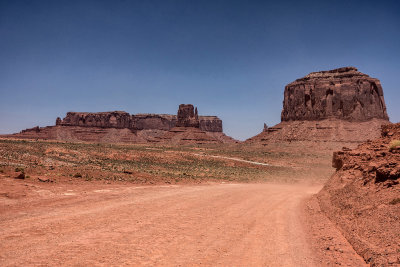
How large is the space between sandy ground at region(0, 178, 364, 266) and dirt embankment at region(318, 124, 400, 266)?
4.20 ft

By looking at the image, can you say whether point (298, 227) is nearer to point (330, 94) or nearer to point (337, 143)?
point (337, 143)

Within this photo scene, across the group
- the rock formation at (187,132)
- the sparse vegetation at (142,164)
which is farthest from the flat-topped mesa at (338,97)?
the rock formation at (187,132)

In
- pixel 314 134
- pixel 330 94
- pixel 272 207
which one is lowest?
pixel 272 207

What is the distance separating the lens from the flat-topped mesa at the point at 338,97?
85750 mm

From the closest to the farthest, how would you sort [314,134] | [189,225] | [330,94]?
1. [189,225]
2. [314,134]
3. [330,94]

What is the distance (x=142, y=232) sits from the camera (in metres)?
7.18

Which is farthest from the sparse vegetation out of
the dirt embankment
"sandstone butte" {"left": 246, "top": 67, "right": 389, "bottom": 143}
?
"sandstone butte" {"left": 246, "top": 67, "right": 389, "bottom": 143}

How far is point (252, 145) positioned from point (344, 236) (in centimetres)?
7581

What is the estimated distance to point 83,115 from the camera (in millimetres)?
175625

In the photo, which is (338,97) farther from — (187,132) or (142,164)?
(142,164)

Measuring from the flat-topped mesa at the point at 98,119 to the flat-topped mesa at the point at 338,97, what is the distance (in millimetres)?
113213

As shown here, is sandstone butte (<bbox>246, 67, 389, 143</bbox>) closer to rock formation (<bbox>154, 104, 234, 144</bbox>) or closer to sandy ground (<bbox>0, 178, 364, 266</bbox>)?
rock formation (<bbox>154, 104, 234, 144</bbox>)

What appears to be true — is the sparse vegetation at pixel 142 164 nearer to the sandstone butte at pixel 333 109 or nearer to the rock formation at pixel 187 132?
the sandstone butte at pixel 333 109

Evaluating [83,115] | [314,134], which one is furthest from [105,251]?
[83,115]
